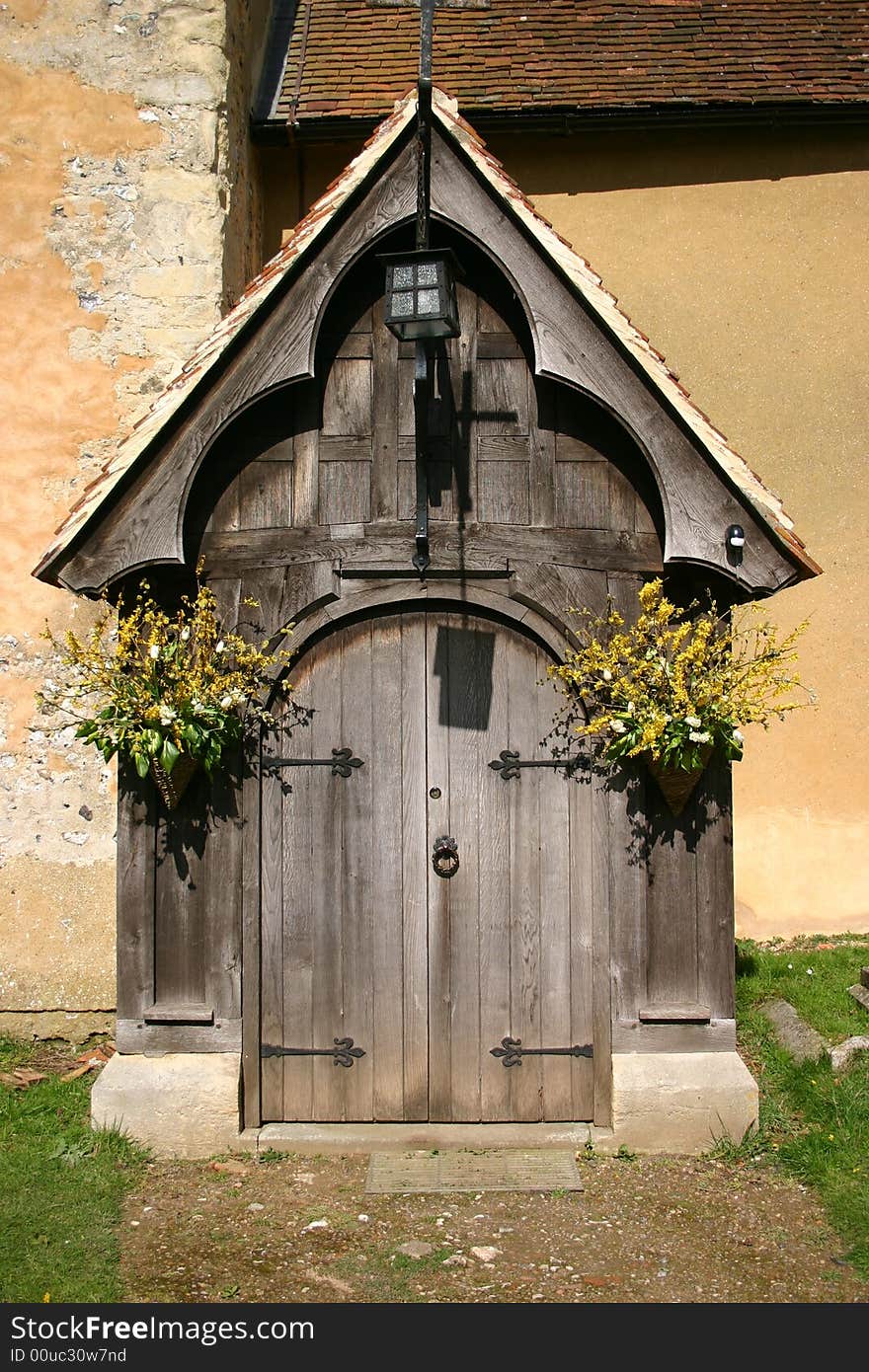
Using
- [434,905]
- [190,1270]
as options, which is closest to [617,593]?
[434,905]

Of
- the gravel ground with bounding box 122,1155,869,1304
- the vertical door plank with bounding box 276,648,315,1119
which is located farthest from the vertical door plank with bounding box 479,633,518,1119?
the vertical door plank with bounding box 276,648,315,1119

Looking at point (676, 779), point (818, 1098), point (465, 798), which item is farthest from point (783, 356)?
point (818, 1098)

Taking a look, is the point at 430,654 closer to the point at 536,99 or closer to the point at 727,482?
the point at 727,482

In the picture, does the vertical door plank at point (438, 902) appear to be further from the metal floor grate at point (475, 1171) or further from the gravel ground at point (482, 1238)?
the gravel ground at point (482, 1238)

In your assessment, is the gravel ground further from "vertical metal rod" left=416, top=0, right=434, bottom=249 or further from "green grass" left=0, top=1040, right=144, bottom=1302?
"vertical metal rod" left=416, top=0, right=434, bottom=249

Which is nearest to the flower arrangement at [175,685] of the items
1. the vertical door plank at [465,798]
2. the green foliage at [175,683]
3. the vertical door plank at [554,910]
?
the green foliage at [175,683]

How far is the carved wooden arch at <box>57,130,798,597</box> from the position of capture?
5.05m

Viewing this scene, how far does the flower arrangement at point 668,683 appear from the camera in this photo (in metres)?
4.98

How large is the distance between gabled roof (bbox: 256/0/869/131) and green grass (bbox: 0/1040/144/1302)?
702 centimetres

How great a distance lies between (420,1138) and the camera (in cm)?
535

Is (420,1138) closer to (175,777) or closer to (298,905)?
(298,905)

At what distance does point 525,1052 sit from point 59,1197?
6.90ft

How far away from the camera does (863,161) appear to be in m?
9.17

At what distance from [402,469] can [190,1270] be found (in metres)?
3.44
